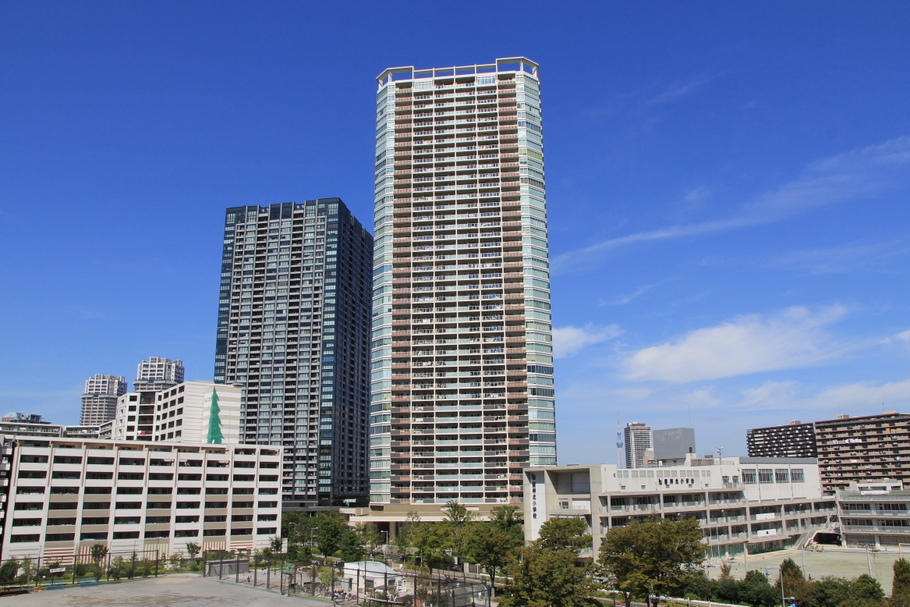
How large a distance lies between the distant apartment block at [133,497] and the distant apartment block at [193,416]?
66.0 feet

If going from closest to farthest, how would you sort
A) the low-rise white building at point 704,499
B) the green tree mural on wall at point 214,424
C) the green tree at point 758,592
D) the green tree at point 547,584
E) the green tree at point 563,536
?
1. the green tree at point 547,584
2. the green tree at point 758,592
3. the green tree at point 563,536
4. the low-rise white building at point 704,499
5. the green tree mural on wall at point 214,424

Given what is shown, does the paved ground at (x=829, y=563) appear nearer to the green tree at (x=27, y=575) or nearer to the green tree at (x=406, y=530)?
the green tree at (x=406, y=530)

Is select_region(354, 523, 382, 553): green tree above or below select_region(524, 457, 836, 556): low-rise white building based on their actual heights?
below

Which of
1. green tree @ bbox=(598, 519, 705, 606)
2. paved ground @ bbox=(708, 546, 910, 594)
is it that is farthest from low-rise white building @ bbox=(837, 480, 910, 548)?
green tree @ bbox=(598, 519, 705, 606)

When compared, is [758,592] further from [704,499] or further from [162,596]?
[162,596]

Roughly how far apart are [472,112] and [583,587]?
131m

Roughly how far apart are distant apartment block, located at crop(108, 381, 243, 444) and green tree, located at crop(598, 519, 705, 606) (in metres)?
107

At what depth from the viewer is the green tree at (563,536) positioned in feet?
280

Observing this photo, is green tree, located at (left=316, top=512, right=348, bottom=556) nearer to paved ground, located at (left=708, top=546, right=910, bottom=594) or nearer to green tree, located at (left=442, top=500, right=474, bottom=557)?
green tree, located at (left=442, top=500, right=474, bottom=557)

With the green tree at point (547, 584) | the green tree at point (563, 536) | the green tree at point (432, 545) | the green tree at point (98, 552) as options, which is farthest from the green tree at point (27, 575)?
the green tree at point (563, 536)

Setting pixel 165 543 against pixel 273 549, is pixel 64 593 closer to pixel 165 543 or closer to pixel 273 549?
pixel 165 543

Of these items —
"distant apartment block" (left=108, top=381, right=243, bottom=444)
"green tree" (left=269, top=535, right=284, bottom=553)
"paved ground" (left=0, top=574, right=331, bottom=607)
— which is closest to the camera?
"paved ground" (left=0, top=574, right=331, bottom=607)

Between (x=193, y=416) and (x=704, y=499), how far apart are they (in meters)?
112

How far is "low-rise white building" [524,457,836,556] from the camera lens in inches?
3984
